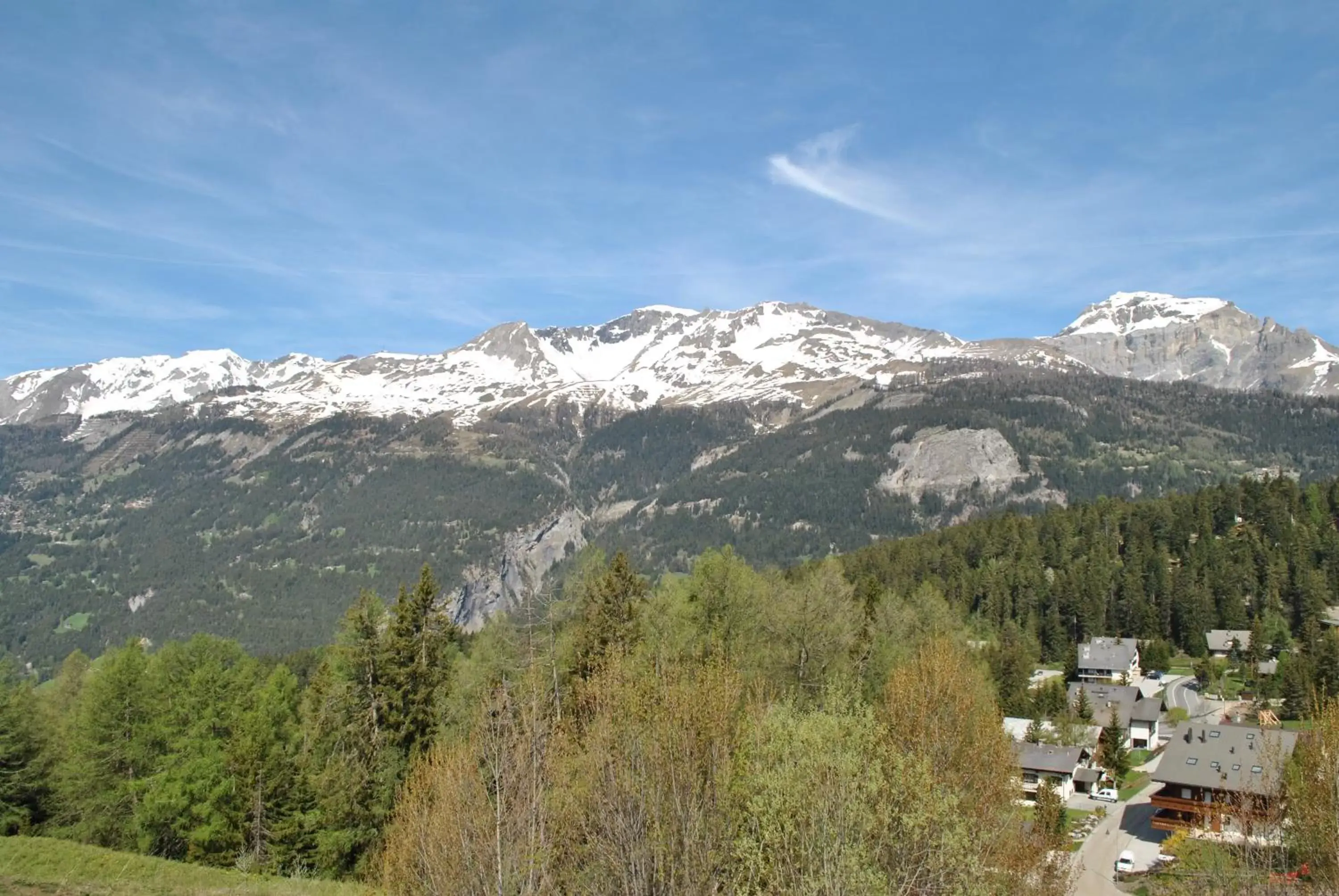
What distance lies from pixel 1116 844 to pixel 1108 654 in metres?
58.2

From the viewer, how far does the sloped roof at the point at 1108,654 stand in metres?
115

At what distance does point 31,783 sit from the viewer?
151ft

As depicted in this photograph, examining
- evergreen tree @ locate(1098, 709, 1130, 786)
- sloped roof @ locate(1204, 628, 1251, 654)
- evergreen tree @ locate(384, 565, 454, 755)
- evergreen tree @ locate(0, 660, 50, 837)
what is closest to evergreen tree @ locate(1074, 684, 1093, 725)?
evergreen tree @ locate(1098, 709, 1130, 786)

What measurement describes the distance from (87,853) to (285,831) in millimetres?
10401

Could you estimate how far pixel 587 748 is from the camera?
79.7 ft

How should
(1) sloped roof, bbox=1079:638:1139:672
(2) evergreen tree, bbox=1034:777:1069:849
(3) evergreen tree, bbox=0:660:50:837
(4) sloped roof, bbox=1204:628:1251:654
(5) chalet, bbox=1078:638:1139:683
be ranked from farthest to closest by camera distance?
(4) sloped roof, bbox=1204:628:1251:654 → (1) sloped roof, bbox=1079:638:1139:672 → (5) chalet, bbox=1078:638:1139:683 → (3) evergreen tree, bbox=0:660:50:837 → (2) evergreen tree, bbox=1034:777:1069:849

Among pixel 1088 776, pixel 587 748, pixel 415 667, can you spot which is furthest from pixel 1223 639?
pixel 587 748

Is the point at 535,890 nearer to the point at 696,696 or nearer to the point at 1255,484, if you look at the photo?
the point at 696,696

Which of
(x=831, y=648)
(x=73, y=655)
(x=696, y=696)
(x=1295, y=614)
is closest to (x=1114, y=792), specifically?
(x=831, y=648)

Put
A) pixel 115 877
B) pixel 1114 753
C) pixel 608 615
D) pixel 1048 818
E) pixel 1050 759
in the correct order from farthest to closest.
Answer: pixel 1114 753 < pixel 1050 759 < pixel 608 615 < pixel 1048 818 < pixel 115 877

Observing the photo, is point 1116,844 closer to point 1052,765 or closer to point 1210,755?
point 1210,755

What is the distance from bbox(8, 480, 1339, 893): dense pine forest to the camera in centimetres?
2086

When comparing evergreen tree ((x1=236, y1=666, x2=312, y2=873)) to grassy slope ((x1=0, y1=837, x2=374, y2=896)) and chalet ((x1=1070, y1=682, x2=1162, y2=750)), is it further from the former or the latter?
chalet ((x1=1070, y1=682, x2=1162, y2=750))

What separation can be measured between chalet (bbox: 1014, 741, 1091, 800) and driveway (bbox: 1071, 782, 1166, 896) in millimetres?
4045
